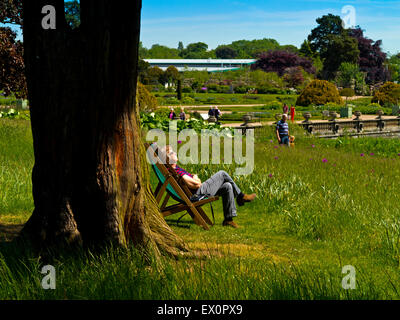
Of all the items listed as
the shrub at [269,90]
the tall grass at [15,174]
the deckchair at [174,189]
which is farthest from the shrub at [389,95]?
the deckchair at [174,189]

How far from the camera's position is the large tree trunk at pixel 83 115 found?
3842mm

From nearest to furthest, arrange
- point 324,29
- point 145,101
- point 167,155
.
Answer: point 167,155, point 145,101, point 324,29

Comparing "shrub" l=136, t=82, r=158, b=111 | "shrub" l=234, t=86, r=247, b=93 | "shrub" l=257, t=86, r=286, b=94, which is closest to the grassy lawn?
"shrub" l=136, t=82, r=158, b=111

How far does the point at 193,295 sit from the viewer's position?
127 inches

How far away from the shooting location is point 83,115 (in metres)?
3.88

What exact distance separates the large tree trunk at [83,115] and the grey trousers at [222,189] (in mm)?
2219

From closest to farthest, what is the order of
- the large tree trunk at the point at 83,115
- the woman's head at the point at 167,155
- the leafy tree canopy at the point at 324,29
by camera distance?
the large tree trunk at the point at 83,115 < the woman's head at the point at 167,155 < the leafy tree canopy at the point at 324,29

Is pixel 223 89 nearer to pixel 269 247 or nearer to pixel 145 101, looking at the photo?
pixel 145 101

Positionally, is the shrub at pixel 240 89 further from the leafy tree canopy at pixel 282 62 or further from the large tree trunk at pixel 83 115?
the large tree trunk at pixel 83 115

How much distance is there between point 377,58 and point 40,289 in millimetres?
85591

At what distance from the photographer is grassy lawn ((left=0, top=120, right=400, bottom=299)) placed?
3316 mm

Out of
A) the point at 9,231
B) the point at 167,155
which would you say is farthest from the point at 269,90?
the point at 9,231

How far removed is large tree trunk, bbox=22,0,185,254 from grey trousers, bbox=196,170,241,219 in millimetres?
2219

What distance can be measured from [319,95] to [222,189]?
119 feet
